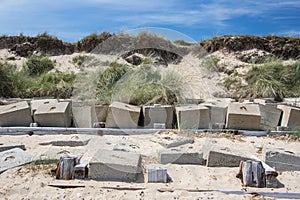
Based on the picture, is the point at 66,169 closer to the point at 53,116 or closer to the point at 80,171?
the point at 80,171

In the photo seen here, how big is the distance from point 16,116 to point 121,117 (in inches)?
67.8

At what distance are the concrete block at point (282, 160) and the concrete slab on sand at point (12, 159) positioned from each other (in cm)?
259

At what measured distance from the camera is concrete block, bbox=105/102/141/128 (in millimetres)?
→ 5223

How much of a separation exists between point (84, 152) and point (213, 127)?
2266mm

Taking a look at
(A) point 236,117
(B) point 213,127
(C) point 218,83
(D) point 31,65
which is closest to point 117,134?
(B) point 213,127

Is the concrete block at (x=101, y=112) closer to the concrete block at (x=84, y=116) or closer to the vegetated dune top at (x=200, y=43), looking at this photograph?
the concrete block at (x=84, y=116)

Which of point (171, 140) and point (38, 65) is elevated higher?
point (38, 65)

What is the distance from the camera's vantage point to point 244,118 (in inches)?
203

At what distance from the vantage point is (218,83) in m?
11.4

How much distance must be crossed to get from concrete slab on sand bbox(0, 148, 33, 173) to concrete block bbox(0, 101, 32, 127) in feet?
5.71

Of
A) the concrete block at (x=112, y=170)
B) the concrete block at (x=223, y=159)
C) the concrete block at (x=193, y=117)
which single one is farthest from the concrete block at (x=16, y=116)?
the concrete block at (x=223, y=159)

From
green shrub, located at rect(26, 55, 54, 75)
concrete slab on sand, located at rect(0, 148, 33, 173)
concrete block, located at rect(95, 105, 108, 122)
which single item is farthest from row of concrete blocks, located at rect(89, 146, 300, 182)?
green shrub, located at rect(26, 55, 54, 75)

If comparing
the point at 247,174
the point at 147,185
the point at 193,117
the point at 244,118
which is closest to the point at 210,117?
the point at 193,117

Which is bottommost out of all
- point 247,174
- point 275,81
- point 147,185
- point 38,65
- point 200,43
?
point 147,185
